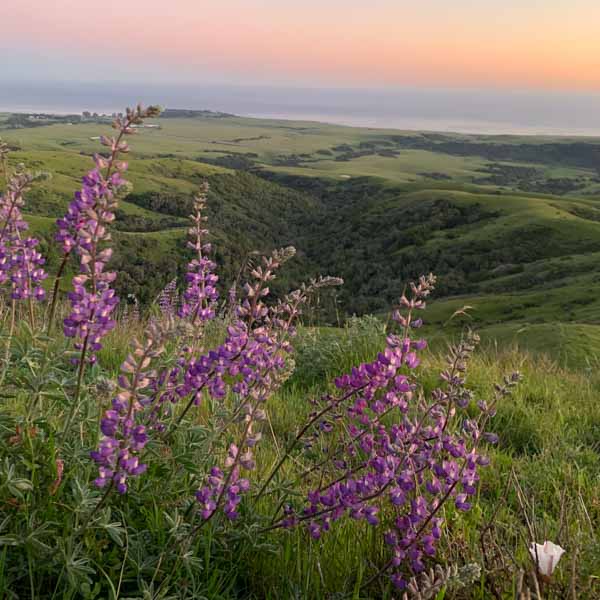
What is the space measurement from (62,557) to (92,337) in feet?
2.91

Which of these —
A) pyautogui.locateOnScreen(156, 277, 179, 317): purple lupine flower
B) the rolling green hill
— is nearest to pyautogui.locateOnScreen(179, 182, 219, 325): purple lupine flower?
pyautogui.locateOnScreen(156, 277, 179, 317): purple lupine flower

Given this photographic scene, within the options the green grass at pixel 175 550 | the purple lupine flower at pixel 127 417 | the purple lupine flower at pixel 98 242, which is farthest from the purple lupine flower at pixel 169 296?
the purple lupine flower at pixel 127 417

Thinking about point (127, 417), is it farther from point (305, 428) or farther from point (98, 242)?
point (305, 428)

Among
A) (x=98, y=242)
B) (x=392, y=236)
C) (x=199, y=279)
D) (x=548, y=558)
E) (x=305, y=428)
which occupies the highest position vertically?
(x=98, y=242)

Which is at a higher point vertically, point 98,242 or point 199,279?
point 98,242

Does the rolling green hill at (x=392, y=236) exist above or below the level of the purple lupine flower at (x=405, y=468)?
below

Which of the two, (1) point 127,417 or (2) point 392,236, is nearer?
(1) point 127,417

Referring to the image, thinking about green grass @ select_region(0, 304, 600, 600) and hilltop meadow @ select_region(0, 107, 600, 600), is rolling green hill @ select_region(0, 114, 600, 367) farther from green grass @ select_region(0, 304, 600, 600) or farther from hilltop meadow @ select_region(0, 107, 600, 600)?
green grass @ select_region(0, 304, 600, 600)

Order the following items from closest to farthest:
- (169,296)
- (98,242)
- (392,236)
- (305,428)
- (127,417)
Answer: (127,417)
(98,242)
(305,428)
(169,296)
(392,236)

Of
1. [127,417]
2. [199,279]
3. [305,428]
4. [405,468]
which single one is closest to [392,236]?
[199,279]

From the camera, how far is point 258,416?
2008 millimetres

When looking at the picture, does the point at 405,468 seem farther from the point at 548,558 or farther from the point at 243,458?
the point at 243,458

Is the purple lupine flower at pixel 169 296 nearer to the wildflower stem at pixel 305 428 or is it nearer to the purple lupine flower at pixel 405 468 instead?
the wildflower stem at pixel 305 428

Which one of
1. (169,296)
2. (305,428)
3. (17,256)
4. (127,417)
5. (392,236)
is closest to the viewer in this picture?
(127,417)
